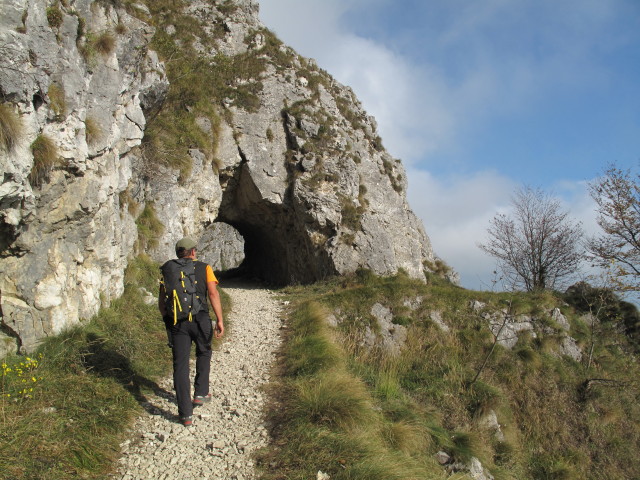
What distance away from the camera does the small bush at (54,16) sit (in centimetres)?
710

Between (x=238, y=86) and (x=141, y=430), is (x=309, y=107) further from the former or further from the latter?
(x=141, y=430)

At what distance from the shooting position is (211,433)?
5.00 meters

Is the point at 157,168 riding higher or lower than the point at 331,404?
higher

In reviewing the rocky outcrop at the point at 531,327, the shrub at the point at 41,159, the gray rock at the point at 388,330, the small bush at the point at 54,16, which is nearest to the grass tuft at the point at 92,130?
the shrub at the point at 41,159

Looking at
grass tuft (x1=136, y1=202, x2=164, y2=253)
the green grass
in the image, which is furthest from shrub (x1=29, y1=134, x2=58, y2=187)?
grass tuft (x1=136, y1=202, x2=164, y2=253)

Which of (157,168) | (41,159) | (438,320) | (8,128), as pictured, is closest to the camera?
(8,128)

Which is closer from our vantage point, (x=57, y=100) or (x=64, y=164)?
(x=57, y=100)

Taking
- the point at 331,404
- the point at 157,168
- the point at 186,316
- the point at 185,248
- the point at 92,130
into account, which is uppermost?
the point at 157,168

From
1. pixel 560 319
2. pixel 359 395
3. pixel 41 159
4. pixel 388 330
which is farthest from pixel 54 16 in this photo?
pixel 560 319

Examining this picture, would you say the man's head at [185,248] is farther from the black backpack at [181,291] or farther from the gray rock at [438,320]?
the gray rock at [438,320]

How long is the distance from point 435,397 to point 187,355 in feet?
22.2

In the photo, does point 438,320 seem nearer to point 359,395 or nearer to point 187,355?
point 359,395

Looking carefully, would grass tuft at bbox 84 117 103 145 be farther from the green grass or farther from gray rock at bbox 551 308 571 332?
gray rock at bbox 551 308 571 332

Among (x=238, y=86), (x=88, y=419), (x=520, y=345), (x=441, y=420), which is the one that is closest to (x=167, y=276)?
(x=88, y=419)
